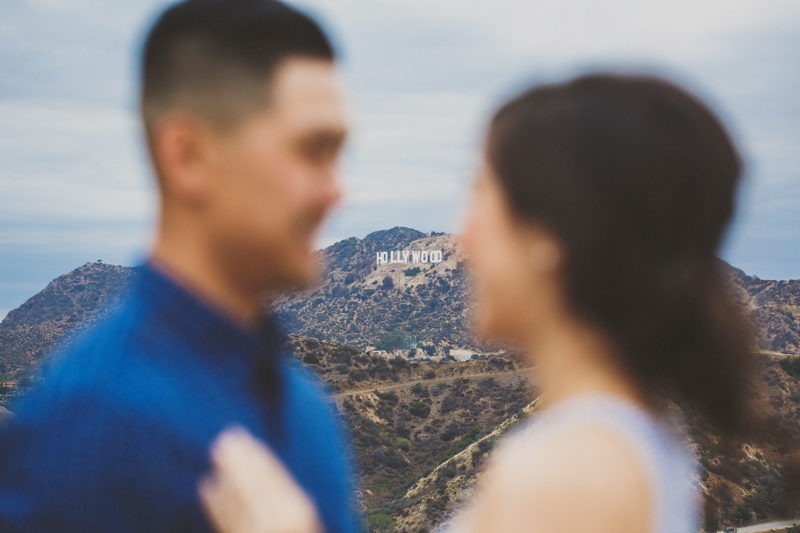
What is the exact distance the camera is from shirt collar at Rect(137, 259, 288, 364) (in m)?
2.18

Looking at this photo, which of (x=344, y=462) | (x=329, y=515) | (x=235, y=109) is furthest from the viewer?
(x=344, y=462)

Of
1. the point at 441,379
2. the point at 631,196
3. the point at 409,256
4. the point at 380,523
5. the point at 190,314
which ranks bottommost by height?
the point at 380,523

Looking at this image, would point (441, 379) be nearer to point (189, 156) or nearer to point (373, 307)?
point (189, 156)

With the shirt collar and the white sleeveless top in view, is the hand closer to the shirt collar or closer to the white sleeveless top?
the shirt collar

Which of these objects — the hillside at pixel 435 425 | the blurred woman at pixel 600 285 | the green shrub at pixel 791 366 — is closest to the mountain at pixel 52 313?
the hillside at pixel 435 425

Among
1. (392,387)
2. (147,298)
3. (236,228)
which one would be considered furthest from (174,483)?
(392,387)

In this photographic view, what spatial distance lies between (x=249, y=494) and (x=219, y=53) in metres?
1.24

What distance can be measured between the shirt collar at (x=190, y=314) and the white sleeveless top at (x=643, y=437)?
87 centimetres

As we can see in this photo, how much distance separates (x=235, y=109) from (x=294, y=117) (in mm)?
165

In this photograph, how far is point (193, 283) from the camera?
7.18 feet

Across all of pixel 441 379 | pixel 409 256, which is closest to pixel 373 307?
pixel 409 256

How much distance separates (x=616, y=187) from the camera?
2049 millimetres

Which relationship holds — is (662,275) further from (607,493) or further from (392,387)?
(392,387)

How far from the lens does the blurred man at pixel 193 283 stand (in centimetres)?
200
